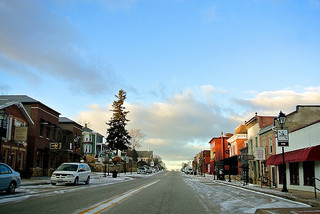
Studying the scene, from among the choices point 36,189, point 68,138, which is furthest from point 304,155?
point 68,138

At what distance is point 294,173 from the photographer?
27203mm

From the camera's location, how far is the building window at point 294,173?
26.5 metres

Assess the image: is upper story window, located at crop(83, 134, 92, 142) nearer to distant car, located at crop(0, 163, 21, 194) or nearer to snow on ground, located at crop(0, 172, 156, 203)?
snow on ground, located at crop(0, 172, 156, 203)

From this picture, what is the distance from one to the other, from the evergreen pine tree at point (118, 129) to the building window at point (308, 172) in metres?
51.2

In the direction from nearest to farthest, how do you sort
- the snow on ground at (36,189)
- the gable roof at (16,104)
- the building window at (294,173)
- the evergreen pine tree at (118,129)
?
the snow on ground at (36,189)
the building window at (294,173)
the gable roof at (16,104)
the evergreen pine tree at (118,129)

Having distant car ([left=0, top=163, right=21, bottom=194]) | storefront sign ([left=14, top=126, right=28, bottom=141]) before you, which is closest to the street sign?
distant car ([left=0, top=163, right=21, bottom=194])

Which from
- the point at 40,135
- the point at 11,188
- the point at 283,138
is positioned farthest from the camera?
the point at 40,135

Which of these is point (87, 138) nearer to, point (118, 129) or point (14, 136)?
point (118, 129)

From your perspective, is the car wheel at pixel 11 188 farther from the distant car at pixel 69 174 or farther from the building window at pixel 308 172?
the building window at pixel 308 172

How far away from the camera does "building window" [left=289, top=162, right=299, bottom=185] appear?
87.0 ft

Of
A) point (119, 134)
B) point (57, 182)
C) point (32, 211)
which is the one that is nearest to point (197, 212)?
point (32, 211)

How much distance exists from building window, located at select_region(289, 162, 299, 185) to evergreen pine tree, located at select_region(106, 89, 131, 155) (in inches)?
1901

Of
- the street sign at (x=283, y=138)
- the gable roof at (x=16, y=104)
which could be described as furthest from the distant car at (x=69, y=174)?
the street sign at (x=283, y=138)

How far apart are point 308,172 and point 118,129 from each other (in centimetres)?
5210
